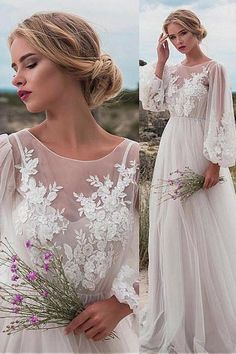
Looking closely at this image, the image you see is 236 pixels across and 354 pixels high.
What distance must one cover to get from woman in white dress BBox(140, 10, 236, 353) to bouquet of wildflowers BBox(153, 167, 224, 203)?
0.7 inches

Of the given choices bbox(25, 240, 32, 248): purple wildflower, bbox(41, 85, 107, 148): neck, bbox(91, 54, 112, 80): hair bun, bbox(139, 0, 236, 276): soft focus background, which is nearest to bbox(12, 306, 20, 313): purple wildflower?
bbox(25, 240, 32, 248): purple wildflower

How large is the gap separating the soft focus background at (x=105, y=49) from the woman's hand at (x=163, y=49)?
118mm

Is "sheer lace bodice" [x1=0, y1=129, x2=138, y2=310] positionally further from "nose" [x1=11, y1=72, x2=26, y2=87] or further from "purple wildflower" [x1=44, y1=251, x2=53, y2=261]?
"nose" [x1=11, y1=72, x2=26, y2=87]

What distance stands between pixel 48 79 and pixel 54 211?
429 millimetres

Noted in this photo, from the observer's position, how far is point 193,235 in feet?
6.88

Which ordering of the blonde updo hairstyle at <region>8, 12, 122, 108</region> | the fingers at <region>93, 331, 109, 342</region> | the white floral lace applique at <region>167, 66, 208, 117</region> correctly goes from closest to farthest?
the blonde updo hairstyle at <region>8, 12, 122, 108</region> → the fingers at <region>93, 331, 109, 342</region> → the white floral lace applique at <region>167, 66, 208, 117</region>

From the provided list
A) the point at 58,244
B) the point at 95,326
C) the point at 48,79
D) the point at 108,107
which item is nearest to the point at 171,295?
the point at 95,326

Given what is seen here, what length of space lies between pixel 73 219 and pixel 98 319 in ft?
1.15

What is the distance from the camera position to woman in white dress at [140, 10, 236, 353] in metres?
2.07

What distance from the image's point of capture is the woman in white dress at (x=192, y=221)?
207 centimetres

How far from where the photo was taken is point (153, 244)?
210cm

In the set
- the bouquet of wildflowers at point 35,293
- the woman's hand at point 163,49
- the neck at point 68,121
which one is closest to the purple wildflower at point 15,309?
the bouquet of wildflowers at point 35,293

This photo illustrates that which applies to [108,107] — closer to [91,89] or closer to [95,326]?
[91,89]

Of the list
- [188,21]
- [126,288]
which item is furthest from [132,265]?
[188,21]
